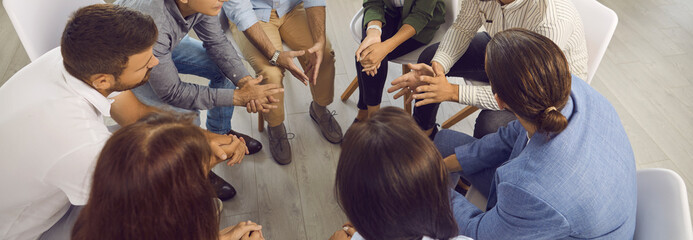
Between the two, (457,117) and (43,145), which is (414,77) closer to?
(457,117)

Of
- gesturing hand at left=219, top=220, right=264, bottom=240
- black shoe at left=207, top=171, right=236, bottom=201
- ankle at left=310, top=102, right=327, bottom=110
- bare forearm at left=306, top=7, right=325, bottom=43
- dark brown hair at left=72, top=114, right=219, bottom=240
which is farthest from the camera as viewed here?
ankle at left=310, top=102, right=327, bottom=110

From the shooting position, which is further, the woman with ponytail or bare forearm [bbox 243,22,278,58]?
bare forearm [bbox 243,22,278,58]

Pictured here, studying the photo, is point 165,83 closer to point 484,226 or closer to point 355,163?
point 355,163

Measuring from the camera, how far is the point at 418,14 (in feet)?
6.51

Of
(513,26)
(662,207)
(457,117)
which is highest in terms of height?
(513,26)

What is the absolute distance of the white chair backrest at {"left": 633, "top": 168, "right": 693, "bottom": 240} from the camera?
100 cm

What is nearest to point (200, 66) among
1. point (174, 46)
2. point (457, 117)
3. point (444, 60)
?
point (174, 46)

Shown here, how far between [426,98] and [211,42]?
3.06ft

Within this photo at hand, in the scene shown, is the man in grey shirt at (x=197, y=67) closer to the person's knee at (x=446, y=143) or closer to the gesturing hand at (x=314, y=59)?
the gesturing hand at (x=314, y=59)

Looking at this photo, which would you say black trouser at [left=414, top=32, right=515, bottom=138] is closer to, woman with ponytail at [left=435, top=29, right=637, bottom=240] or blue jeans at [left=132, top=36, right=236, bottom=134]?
woman with ponytail at [left=435, top=29, right=637, bottom=240]

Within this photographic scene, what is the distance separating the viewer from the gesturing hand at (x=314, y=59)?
6.81 ft

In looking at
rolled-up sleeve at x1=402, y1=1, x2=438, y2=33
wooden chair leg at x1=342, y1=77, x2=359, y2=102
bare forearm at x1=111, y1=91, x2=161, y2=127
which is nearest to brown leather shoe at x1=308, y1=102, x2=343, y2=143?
wooden chair leg at x1=342, y1=77, x2=359, y2=102

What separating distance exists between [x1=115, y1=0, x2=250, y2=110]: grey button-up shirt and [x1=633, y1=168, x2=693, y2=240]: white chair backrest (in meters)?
1.41

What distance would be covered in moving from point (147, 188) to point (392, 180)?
0.45 meters
